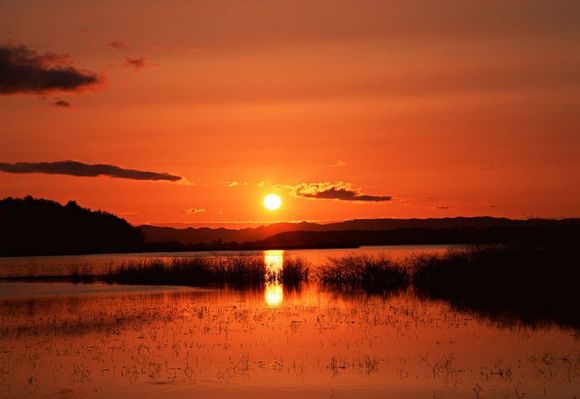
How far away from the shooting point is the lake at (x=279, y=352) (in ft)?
48.4

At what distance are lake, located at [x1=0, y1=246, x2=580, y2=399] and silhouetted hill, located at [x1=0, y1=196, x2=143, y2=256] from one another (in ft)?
324

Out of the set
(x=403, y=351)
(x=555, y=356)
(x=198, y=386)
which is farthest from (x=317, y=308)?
(x=198, y=386)

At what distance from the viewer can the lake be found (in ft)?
48.4

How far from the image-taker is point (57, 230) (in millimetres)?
133750

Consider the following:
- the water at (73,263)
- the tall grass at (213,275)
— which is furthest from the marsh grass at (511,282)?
the water at (73,263)

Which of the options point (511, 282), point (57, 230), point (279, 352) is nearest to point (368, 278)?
point (511, 282)

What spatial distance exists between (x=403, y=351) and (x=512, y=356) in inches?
105

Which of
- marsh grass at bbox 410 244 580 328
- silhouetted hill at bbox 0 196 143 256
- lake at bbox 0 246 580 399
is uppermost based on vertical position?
silhouetted hill at bbox 0 196 143 256

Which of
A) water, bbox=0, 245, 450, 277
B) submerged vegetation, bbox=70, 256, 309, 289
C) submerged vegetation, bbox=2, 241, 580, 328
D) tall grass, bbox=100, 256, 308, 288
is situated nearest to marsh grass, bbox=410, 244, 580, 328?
submerged vegetation, bbox=2, 241, 580, 328

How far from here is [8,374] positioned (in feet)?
53.2

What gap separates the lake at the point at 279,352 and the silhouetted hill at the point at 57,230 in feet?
324

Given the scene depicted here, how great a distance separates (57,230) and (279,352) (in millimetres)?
122010

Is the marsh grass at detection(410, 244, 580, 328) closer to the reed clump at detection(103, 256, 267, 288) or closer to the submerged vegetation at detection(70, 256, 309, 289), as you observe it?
the submerged vegetation at detection(70, 256, 309, 289)

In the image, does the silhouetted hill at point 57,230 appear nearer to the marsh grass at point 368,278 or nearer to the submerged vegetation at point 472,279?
the submerged vegetation at point 472,279
